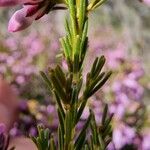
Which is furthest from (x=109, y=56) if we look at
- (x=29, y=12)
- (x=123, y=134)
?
(x=29, y=12)

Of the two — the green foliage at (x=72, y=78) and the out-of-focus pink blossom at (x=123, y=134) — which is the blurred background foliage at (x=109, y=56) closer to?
the out-of-focus pink blossom at (x=123, y=134)

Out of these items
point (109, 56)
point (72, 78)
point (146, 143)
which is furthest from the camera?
point (109, 56)

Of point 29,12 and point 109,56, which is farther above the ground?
point 109,56

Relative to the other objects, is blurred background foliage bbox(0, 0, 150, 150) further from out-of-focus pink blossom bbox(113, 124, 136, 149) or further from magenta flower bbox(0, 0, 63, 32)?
magenta flower bbox(0, 0, 63, 32)

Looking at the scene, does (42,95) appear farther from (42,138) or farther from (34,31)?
(42,138)

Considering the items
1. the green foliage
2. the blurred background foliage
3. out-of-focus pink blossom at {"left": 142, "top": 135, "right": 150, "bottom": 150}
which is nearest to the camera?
the green foliage

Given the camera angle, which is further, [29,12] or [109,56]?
[109,56]

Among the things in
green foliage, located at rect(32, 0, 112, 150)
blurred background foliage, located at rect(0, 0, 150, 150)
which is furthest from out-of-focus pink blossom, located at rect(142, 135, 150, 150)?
green foliage, located at rect(32, 0, 112, 150)

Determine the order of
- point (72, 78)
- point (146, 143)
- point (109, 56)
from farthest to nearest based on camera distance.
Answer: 1. point (109, 56)
2. point (146, 143)
3. point (72, 78)

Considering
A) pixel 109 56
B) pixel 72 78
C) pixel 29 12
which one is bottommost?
pixel 72 78

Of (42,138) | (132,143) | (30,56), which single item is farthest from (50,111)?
(42,138)

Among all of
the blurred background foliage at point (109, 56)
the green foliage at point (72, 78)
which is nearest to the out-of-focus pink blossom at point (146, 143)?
the blurred background foliage at point (109, 56)

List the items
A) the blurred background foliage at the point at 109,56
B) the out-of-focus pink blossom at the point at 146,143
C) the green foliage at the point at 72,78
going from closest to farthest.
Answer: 1. the green foliage at the point at 72,78
2. the out-of-focus pink blossom at the point at 146,143
3. the blurred background foliage at the point at 109,56

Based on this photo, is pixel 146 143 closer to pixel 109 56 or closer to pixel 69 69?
pixel 109 56
